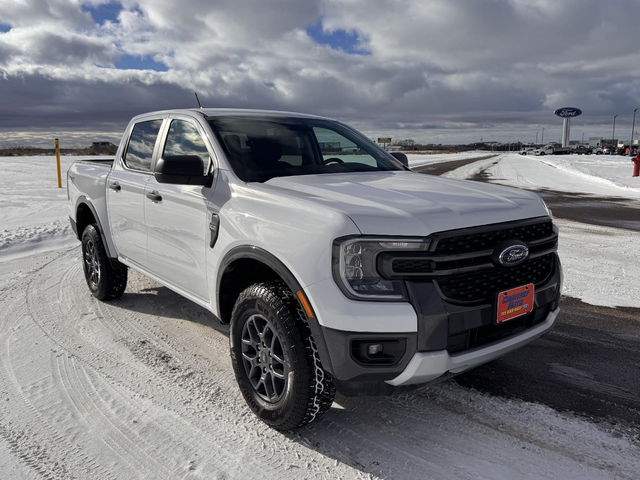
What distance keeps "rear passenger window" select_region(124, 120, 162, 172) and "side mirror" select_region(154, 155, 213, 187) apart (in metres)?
1.07

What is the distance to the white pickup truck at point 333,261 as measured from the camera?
2.48m

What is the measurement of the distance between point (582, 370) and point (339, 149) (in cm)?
248

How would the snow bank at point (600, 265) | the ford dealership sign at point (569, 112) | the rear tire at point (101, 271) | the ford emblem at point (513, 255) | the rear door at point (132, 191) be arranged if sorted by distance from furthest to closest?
the ford dealership sign at point (569, 112), the snow bank at point (600, 265), the rear tire at point (101, 271), the rear door at point (132, 191), the ford emblem at point (513, 255)

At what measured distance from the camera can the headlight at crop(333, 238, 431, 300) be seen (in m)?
2.47

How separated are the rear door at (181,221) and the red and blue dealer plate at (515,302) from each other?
1861mm

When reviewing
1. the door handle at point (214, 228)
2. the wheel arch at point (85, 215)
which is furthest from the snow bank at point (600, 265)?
the wheel arch at point (85, 215)

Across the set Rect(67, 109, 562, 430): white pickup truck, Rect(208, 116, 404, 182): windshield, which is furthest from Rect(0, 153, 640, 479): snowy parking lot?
Rect(208, 116, 404, 182): windshield

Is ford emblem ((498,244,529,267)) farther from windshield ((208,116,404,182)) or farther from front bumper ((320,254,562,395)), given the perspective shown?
windshield ((208,116,404,182))

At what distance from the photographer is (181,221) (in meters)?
3.70

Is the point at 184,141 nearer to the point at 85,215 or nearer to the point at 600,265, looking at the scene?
the point at 85,215

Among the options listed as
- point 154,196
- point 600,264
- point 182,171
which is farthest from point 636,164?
point 182,171

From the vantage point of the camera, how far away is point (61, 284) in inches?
232

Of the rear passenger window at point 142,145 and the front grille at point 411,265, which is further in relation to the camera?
the rear passenger window at point 142,145

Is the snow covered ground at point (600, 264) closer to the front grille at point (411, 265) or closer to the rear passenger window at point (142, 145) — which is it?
the front grille at point (411, 265)
